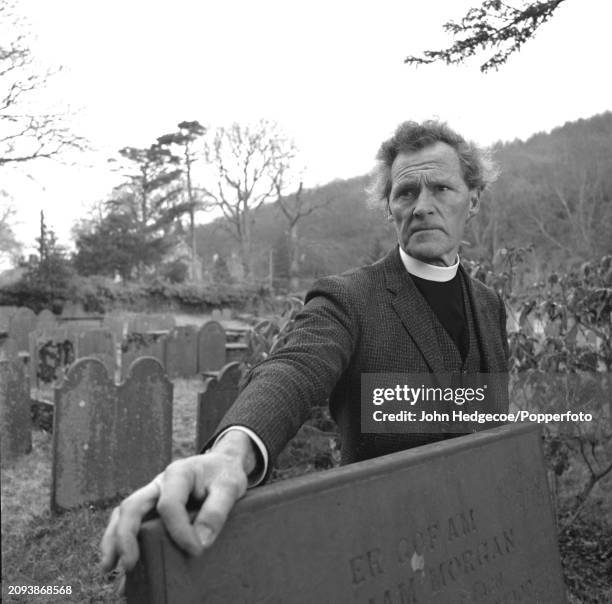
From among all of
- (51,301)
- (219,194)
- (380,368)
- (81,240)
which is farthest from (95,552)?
(219,194)

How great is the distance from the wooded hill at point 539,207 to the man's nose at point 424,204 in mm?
626

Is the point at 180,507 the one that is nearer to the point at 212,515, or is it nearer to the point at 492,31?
the point at 212,515

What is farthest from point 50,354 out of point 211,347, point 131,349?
point 211,347

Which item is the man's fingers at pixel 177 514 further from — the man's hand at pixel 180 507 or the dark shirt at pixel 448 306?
the dark shirt at pixel 448 306

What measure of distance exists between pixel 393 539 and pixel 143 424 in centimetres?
389

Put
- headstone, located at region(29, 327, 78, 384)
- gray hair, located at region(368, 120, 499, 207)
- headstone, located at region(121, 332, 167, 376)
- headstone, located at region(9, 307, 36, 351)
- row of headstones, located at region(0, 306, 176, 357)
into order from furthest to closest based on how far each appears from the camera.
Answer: headstone, located at region(9, 307, 36, 351), row of headstones, located at region(0, 306, 176, 357), headstone, located at region(121, 332, 167, 376), headstone, located at region(29, 327, 78, 384), gray hair, located at region(368, 120, 499, 207)

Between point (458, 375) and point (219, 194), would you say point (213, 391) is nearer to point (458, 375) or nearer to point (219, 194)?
point (458, 375)

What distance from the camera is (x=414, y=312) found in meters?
1.53

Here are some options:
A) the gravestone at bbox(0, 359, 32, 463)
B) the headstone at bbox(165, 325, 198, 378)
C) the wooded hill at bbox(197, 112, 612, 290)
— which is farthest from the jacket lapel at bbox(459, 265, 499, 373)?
the headstone at bbox(165, 325, 198, 378)

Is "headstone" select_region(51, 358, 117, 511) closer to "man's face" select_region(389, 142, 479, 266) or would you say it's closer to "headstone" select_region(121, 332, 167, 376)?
"man's face" select_region(389, 142, 479, 266)

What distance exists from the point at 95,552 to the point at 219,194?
2869cm

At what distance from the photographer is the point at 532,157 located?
1049 centimetres

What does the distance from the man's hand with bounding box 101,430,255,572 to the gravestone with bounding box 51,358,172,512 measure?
360cm

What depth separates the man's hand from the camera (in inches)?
30.0
